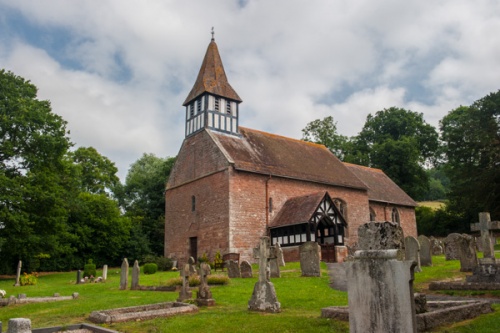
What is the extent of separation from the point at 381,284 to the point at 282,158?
A: 2730 cm

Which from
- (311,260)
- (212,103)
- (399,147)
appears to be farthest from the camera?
(399,147)

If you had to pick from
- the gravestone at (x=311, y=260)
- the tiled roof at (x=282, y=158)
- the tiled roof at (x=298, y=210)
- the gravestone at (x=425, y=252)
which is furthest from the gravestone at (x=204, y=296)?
the tiled roof at (x=282, y=158)

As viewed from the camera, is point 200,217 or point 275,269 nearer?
point 275,269

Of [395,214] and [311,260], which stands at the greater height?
[395,214]

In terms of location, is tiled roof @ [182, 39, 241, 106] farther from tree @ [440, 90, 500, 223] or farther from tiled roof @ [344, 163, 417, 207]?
tree @ [440, 90, 500, 223]

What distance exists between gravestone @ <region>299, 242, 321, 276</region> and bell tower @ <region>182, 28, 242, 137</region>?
1486cm

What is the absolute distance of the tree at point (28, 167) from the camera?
23688mm

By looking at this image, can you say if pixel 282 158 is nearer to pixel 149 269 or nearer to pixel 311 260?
pixel 149 269

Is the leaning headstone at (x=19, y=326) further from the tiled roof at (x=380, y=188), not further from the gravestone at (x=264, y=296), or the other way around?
the tiled roof at (x=380, y=188)

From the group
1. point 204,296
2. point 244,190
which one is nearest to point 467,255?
point 204,296

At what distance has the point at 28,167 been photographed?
25547 mm

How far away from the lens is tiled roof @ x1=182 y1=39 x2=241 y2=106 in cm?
3064

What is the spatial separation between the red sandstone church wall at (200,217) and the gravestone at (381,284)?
21726 mm

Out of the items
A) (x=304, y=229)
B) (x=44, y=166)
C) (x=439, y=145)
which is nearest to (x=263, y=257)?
(x=304, y=229)
